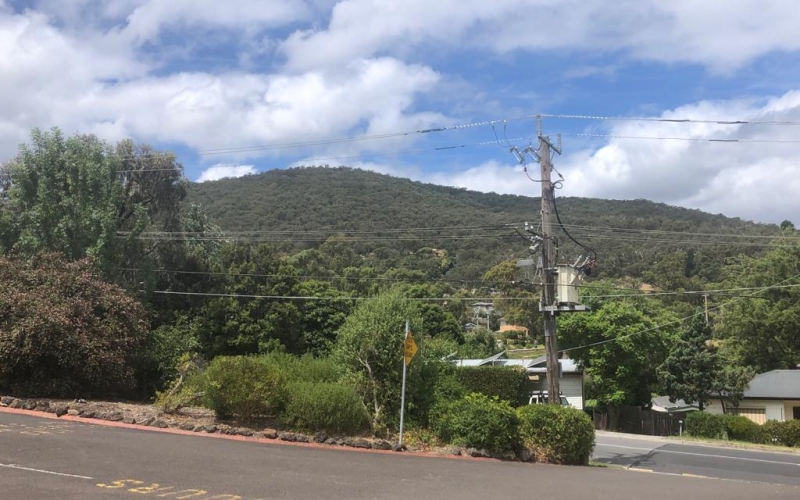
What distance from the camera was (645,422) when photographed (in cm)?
3994

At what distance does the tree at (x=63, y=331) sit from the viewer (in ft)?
62.7

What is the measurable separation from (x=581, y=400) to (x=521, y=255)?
38092 millimetres

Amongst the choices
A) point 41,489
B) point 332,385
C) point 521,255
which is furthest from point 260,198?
point 41,489

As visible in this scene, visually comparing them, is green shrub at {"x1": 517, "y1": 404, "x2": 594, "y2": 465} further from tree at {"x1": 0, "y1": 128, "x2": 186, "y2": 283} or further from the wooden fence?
the wooden fence

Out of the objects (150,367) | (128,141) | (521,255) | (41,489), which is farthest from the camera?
(521,255)

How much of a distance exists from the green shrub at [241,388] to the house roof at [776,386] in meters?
31.7

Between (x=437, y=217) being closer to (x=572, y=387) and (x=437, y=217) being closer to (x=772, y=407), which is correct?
(x=572, y=387)

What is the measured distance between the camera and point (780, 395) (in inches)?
1416

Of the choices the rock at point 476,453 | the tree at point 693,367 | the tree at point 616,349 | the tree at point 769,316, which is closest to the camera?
the rock at point 476,453

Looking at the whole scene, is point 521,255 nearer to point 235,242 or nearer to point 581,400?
point 581,400

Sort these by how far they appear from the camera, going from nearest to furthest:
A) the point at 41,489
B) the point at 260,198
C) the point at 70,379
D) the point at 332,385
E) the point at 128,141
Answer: the point at 41,489
the point at 332,385
the point at 70,379
the point at 128,141
the point at 260,198

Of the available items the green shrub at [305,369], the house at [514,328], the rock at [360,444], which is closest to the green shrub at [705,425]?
the green shrub at [305,369]

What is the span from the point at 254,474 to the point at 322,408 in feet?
18.5

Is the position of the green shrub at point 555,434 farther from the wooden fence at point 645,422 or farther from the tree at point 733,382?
the tree at point 733,382
